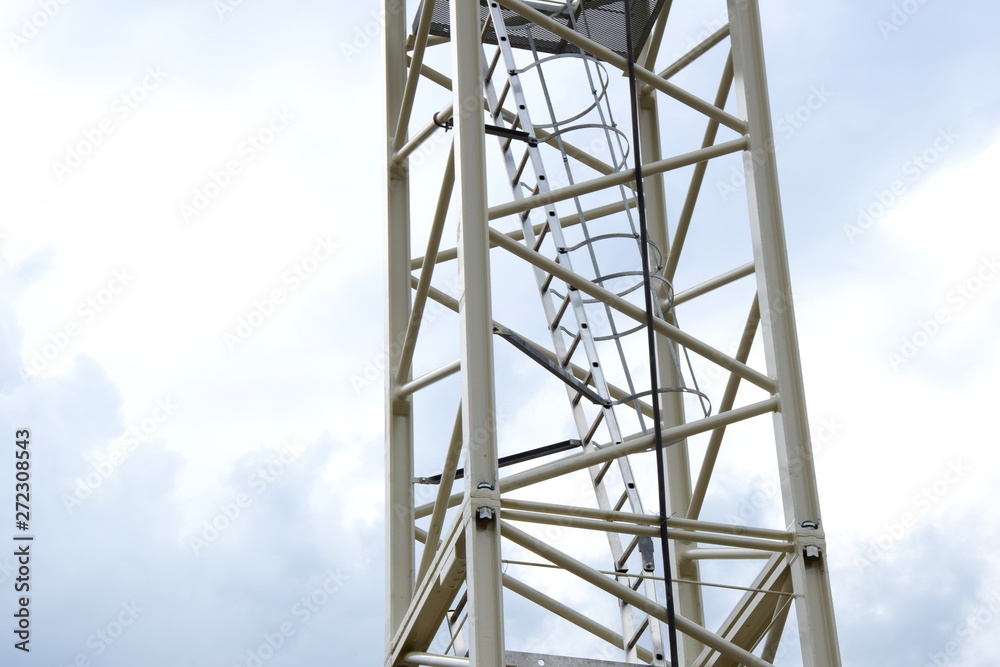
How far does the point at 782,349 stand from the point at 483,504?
9.55 ft

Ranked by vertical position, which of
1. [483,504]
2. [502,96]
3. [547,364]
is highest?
[502,96]

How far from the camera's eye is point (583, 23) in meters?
13.0

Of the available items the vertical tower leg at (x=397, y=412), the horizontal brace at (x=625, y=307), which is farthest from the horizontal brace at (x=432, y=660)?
the horizontal brace at (x=625, y=307)

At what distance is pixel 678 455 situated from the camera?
12711 millimetres

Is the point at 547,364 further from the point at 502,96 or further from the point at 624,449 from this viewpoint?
the point at 502,96

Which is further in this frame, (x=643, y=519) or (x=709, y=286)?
(x=709, y=286)

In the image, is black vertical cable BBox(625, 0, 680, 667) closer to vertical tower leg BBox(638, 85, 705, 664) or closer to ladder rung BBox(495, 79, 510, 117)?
vertical tower leg BBox(638, 85, 705, 664)

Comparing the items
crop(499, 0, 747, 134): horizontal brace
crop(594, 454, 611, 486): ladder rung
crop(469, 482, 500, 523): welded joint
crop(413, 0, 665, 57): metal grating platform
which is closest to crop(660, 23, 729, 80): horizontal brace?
crop(413, 0, 665, 57): metal grating platform

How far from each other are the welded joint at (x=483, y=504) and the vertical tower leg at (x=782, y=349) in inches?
95.1

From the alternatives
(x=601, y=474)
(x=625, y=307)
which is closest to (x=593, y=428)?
(x=601, y=474)

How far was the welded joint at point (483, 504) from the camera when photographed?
28.2ft

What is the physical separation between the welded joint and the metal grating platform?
17.9ft

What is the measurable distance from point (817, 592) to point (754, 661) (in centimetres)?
68

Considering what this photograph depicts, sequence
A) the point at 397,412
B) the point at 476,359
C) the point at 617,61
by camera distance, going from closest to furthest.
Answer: the point at 476,359
the point at 617,61
the point at 397,412
